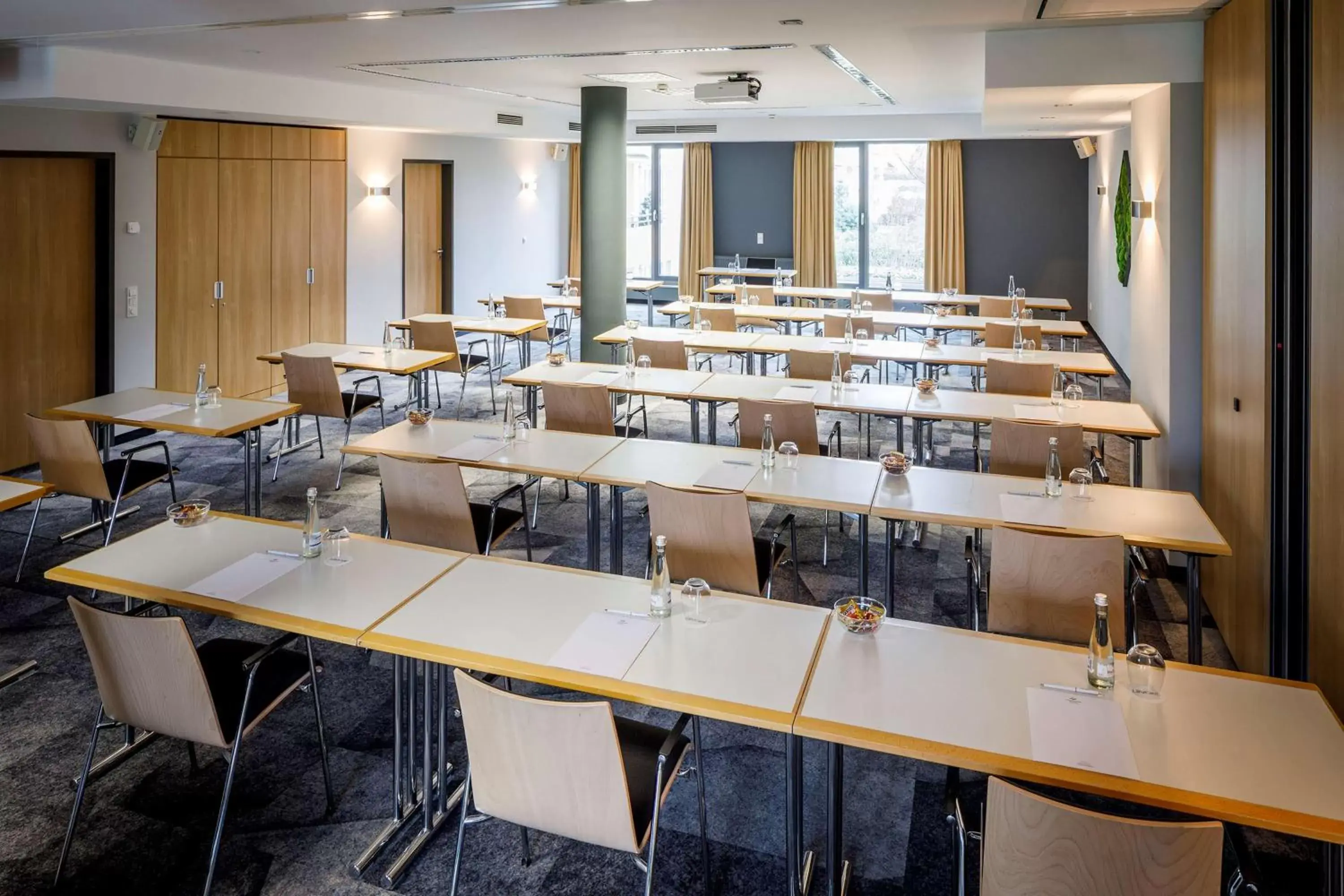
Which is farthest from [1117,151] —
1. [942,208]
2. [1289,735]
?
[1289,735]

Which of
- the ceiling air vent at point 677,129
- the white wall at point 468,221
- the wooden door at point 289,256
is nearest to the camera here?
the wooden door at point 289,256

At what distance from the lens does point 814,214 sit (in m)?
15.3

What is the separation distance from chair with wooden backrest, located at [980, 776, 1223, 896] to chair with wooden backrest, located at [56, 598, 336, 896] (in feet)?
6.46

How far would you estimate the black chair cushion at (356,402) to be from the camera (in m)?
6.61

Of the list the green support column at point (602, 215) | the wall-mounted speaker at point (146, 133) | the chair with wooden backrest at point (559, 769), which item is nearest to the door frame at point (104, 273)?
the wall-mounted speaker at point (146, 133)

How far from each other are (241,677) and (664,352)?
479cm

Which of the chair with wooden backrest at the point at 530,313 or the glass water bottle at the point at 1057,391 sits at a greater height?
the chair with wooden backrest at the point at 530,313

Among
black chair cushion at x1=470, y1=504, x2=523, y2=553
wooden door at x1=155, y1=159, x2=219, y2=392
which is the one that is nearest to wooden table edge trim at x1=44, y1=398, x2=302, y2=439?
black chair cushion at x1=470, y1=504, x2=523, y2=553

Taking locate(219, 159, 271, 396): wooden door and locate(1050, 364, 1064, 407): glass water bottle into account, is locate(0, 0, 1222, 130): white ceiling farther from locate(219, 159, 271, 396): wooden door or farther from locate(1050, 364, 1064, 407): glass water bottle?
locate(1050, 364, 1064, 407): glass water bottle

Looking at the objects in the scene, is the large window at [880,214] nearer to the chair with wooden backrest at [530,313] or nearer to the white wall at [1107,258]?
the white wall at [1107,258]

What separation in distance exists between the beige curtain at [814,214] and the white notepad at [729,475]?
1153cm

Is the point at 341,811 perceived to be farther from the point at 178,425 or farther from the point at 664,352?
the point at 664,352

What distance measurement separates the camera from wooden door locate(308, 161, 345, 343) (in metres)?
9.80

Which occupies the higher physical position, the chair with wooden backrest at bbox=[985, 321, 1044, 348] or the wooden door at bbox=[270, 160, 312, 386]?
the wooden door at bbox=[270, 160, 312, 386]
